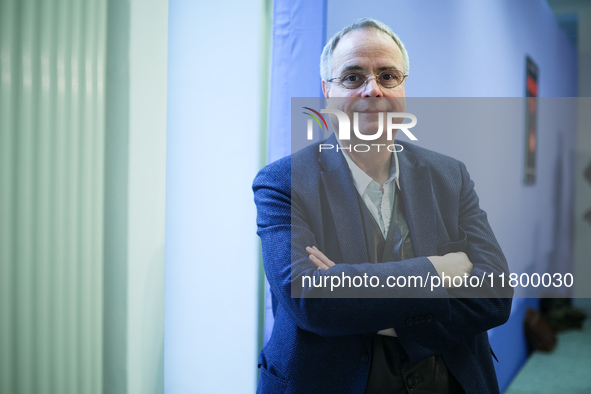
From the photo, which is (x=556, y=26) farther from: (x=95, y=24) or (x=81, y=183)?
(x=81, y=183)

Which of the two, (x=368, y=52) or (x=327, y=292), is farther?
(x=368, y=52)

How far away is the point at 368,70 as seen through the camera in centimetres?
132

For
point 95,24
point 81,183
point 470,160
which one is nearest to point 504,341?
point 470,160

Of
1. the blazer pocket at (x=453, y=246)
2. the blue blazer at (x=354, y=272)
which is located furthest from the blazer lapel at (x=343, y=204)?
the blazer pocket at (x=453, y=246)

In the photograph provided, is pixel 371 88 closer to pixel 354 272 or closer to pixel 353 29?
pixel 353 29

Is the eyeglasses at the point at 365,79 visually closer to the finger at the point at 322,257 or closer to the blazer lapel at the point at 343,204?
the blazer lapel at the point at 343,204

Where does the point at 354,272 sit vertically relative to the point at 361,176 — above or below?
below

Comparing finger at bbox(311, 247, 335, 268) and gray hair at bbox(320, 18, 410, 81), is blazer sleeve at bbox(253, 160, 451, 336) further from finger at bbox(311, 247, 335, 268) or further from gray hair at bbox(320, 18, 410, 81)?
gray hair at bbox(320, 18, 410, 81)

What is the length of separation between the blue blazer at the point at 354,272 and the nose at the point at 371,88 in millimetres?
181

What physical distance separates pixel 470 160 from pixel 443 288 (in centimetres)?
61

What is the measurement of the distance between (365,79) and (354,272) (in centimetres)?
58

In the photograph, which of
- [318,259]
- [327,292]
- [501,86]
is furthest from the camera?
[501,86]

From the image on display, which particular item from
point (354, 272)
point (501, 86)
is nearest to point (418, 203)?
point (354, 272)

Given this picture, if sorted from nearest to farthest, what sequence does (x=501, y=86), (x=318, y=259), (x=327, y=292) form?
(x=327, y=292) → (x=318, y=259) → (x=501, y=86)
